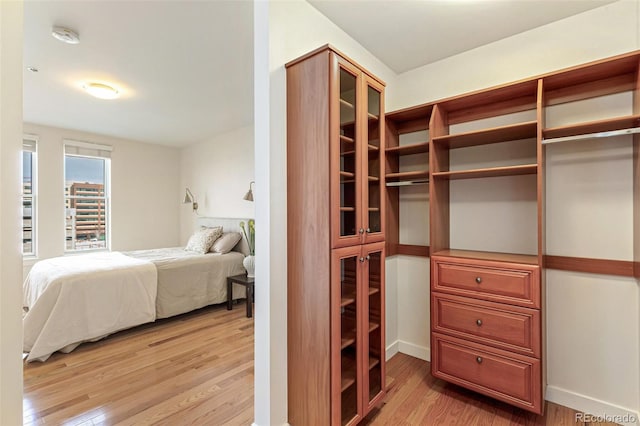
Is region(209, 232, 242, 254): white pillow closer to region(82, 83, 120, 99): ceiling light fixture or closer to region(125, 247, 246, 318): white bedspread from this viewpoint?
region(125, 247, 246, 318): white bedspread

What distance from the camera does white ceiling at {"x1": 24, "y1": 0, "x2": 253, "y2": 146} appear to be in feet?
6.44

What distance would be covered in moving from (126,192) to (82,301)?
3.01m

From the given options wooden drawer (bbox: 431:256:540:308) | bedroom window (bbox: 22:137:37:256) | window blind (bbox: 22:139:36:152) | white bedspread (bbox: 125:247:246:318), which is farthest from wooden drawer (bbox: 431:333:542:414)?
window blind (bbox: 22:139:36:152)

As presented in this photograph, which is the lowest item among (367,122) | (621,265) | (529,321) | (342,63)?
(529,321)

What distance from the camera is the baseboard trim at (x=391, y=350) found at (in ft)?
8.54

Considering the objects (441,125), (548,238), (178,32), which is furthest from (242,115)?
(548,238)

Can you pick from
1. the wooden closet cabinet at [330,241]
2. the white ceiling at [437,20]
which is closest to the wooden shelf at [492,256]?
the wooden closet cabinet at [330,241]

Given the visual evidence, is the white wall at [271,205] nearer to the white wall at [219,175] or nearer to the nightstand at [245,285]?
the nightstand at [245,285]

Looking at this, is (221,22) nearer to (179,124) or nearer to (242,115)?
(242,115)

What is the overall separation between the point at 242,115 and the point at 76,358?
323cm

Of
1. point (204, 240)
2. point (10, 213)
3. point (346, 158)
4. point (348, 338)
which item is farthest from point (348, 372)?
point (204, 240)

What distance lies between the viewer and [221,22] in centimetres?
206

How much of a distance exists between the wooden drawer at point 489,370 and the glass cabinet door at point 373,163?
959 mm

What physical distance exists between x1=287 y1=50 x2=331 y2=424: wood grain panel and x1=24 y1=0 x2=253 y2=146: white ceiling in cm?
85
